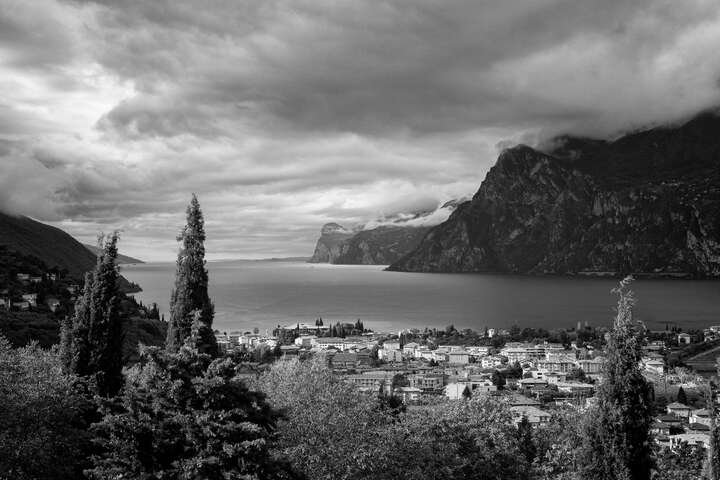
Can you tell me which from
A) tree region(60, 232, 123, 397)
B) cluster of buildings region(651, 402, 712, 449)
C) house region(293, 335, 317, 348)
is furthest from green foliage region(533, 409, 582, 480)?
house region(293, 335, 317, 348)

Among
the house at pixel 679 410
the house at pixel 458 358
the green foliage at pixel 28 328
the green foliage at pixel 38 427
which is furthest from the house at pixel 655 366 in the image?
the green foliage at pixel 38 427

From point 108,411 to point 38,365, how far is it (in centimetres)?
966

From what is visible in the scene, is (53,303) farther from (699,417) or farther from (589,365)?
(589,365)

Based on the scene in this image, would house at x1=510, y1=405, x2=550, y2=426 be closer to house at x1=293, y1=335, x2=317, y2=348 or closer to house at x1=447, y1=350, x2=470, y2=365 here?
house at x1=447, y1=350, x2=470, y2=365

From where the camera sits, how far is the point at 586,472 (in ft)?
46.1

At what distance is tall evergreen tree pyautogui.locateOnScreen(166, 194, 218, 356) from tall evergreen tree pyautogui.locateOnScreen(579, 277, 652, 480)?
10.3 m

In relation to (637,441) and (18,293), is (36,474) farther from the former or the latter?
(18,293)

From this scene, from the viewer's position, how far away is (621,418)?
13.9 m

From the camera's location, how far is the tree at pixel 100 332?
65.4 ft

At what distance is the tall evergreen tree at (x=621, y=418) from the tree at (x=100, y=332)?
48.5 feet

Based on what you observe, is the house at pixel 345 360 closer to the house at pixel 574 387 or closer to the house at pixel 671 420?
the house at pixel 574 387

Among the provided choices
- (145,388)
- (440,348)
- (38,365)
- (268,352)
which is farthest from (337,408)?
(440,348)

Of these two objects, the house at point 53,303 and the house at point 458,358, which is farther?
the house at point 458,358

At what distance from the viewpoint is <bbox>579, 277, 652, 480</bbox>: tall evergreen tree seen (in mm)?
13852
